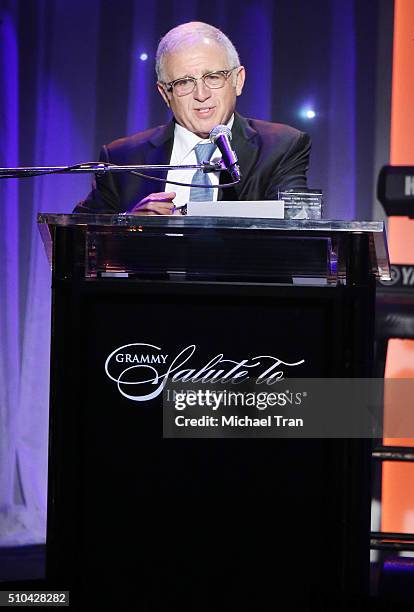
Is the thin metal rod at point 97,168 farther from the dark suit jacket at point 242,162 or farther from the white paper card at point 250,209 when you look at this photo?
the dark suit jacket at point 242,162

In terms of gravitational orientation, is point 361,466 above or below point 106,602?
above

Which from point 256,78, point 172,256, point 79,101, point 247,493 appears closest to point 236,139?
point 256,78

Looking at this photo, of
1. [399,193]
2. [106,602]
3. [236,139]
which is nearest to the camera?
[106,602]

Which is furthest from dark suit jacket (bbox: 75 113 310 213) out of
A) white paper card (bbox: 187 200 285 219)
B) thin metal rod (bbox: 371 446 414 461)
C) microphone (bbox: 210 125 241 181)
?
white paper card (bbox: 187 200 285 219)

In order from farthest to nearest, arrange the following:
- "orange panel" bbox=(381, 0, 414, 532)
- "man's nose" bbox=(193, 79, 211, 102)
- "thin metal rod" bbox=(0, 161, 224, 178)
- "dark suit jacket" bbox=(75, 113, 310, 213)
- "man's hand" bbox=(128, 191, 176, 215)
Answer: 1. "orange panel" bbox=(381, 0, 414, 532)
2. "man's nose" bbox=(193, 79, 211, 102)
3. "dark suit jacket" bbox=(75, 113, 310, 213)
4. "man's hand" bbox=(128, 191, 176, 215)
5. "thin metal rod" bbox=(0, 161, 224, 178)

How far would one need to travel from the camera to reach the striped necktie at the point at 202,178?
10.1 ft

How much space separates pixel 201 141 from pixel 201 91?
0.17 m

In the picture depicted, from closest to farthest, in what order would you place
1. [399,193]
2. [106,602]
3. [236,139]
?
1. [106,602]
2. [236,139]
3. [399,193]

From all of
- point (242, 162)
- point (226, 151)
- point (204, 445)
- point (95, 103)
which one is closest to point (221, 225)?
point (226, 151)

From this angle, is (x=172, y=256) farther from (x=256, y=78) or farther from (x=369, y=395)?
(x=256, y=78)

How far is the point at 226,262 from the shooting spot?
1.64 meters

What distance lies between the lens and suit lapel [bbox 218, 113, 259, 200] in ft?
10.1

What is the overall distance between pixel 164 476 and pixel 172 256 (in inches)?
15.4

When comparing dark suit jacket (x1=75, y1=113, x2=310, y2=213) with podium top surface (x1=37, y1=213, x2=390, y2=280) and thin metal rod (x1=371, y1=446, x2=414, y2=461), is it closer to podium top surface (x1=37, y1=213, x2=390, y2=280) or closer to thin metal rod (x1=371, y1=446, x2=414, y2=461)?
thin metal rod (x1=371, y1=446, x2=414, y2=461)
